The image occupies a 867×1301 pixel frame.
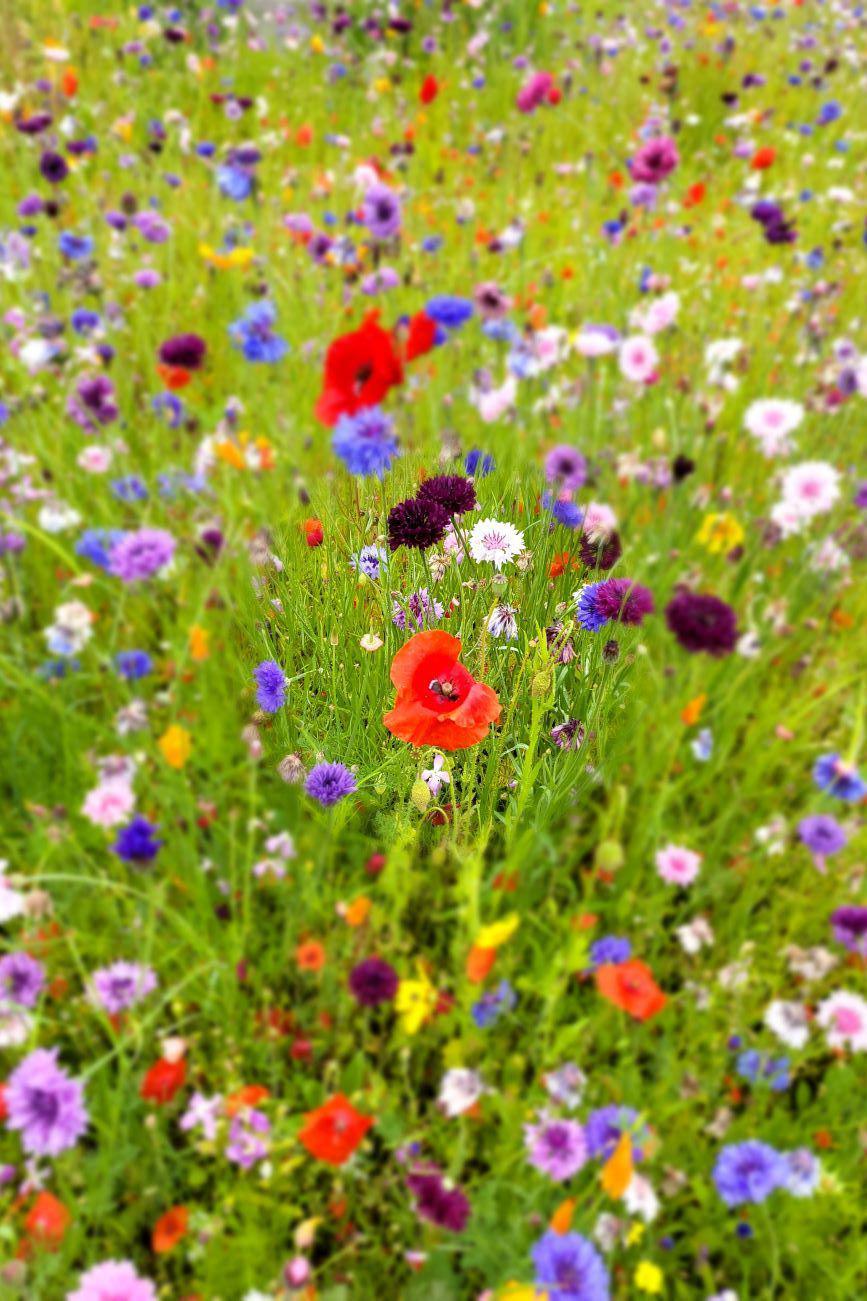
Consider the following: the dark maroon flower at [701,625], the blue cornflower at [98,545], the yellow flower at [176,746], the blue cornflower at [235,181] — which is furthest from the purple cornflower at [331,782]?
the blue cornflower at [235,181]

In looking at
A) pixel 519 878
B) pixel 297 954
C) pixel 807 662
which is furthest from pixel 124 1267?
pixel 807 662

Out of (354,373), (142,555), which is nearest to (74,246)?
(142,555)

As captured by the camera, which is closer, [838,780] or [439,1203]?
[439,1203]

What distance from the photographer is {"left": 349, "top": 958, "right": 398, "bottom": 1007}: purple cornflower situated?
51.1 inches

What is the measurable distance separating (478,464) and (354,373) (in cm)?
84

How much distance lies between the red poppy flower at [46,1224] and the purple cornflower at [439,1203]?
50 centimetres

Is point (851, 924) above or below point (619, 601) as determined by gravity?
below

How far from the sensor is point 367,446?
24.9 inches

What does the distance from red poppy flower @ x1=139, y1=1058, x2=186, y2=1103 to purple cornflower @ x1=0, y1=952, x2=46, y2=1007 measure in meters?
0.23

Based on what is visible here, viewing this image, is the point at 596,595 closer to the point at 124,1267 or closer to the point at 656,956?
the point at 124,1267

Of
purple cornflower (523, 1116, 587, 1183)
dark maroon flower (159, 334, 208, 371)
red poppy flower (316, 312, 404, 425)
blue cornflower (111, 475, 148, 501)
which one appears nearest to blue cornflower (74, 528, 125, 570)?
blue cornflower (111, 475, 148, 501)

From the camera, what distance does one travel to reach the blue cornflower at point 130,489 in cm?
192

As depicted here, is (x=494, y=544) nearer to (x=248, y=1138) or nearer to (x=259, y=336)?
(x=248, y=1138)

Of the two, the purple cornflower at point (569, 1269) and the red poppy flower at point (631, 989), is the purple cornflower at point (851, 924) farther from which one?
the purple cornflower at point (569, 1269)
